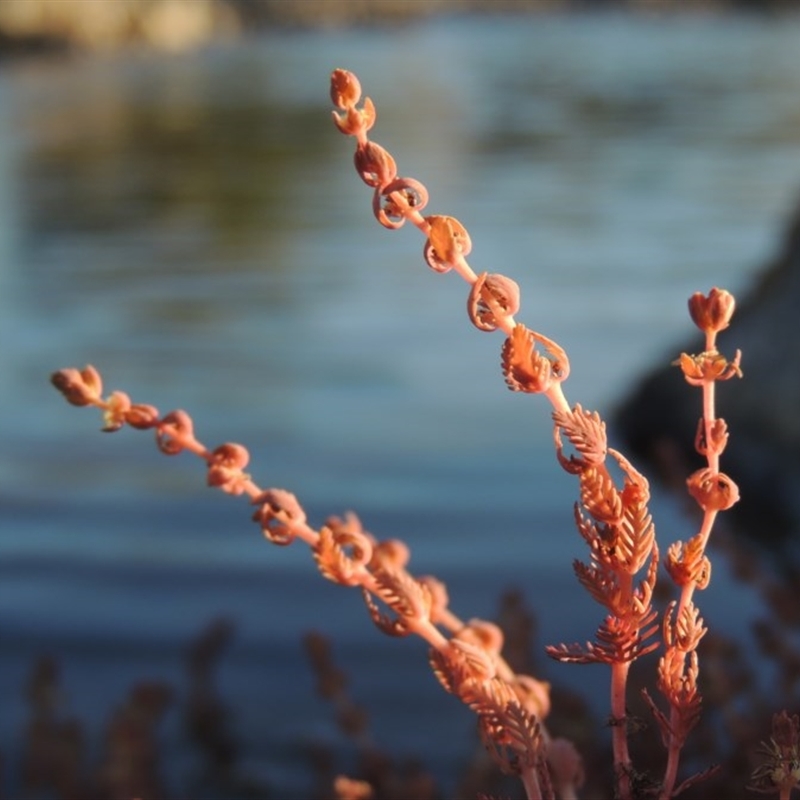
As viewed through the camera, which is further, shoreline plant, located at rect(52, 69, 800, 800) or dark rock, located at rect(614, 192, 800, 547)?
dark rock, located at rect(614, 192, 800, 547)

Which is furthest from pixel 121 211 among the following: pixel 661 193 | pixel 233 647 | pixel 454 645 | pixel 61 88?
pixel 61 88

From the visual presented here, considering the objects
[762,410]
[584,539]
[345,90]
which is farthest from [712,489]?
[762,410]

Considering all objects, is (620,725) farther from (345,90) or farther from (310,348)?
(310,348)

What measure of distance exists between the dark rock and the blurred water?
14.2 inches

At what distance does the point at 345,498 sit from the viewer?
253 inches

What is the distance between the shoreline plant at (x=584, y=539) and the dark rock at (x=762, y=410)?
4.72 m

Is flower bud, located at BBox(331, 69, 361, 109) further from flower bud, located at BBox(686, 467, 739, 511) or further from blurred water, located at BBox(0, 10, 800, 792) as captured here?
blurred water, located at BBox(0, 10, 800, 792)

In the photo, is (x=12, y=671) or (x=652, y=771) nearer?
(x=652, y=771)

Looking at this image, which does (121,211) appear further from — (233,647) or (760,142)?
(233,647)

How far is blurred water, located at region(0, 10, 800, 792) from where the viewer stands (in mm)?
5176

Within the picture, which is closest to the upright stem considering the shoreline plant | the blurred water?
the shoreline plant

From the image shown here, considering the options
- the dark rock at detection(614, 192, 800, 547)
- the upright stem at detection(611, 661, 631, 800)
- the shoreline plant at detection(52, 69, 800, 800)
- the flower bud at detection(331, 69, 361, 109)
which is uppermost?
the dark rock at detection(614, 192, 800, 547)

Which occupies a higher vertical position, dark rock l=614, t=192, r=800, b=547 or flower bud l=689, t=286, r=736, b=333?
dark rock l=614, t=192, r=800, b=547

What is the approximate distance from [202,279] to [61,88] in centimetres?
2363
